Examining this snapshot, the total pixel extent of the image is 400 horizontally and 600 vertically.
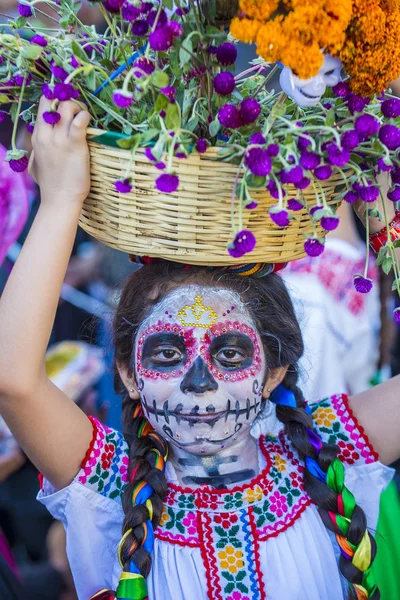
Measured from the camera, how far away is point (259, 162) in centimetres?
102

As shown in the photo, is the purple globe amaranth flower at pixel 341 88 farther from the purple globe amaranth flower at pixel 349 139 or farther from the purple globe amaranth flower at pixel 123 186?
the purple globe amaranth flower at pixel 123 186

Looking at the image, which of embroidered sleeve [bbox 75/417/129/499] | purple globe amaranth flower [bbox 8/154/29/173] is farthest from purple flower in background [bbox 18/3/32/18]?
embroidered sleeve [bbox 75/417/129/499]

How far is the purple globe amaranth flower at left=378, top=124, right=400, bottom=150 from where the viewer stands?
1110mm

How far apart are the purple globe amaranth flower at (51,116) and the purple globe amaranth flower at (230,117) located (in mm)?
295

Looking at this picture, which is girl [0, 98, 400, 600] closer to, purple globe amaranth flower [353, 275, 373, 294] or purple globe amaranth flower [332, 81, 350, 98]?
purple globe amaranth flower [353, 275, 373, 294]

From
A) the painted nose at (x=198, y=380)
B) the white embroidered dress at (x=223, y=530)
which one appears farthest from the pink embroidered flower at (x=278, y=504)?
the painted nose at (x=198, y=380)

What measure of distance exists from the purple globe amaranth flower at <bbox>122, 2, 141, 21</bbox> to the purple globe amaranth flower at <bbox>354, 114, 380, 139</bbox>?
39 centimetres

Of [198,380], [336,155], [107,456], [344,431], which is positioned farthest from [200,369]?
[336,155]

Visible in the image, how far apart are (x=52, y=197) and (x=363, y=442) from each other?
0.89 m

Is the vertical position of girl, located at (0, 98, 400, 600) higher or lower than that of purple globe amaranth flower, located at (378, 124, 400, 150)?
lower

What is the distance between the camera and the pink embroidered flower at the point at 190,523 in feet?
4.85

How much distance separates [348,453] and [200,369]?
1.51 ft

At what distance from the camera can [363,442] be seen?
160 centimetres

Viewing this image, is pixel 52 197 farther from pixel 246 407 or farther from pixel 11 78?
pixel 246 407
